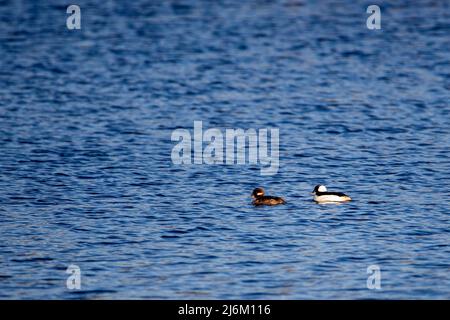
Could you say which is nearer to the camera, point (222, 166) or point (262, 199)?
point (262, 199)

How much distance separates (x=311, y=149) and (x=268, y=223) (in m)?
6.77

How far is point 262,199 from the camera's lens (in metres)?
23.0

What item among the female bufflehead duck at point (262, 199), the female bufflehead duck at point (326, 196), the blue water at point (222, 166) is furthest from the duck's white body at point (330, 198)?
the female bufflehead duck at point (262, 199)

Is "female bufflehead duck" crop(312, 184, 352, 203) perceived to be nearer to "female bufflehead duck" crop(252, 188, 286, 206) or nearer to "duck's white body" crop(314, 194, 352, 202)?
"duck's white body" crop(314, 194, 352, 202)

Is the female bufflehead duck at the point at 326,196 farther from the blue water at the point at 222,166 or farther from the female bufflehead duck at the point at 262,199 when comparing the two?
the female bufflehead duck at the point at 262,199

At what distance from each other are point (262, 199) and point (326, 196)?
1.55 metres

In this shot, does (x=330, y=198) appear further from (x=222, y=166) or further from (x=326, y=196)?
(x=222, y=166)

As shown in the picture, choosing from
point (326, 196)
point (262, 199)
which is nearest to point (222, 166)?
point (262, 199)

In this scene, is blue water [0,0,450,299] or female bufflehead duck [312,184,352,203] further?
female bufflehead duck [312,184,352,203]

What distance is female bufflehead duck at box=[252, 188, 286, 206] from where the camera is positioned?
22938 millimetres

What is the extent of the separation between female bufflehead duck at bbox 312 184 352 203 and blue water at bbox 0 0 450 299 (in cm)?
21

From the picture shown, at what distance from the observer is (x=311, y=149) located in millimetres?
28375

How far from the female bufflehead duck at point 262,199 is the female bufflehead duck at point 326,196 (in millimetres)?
875

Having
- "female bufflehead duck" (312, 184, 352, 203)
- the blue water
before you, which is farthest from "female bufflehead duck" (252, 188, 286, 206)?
"female bufflehead duck" (312, 184, 352, 203)
